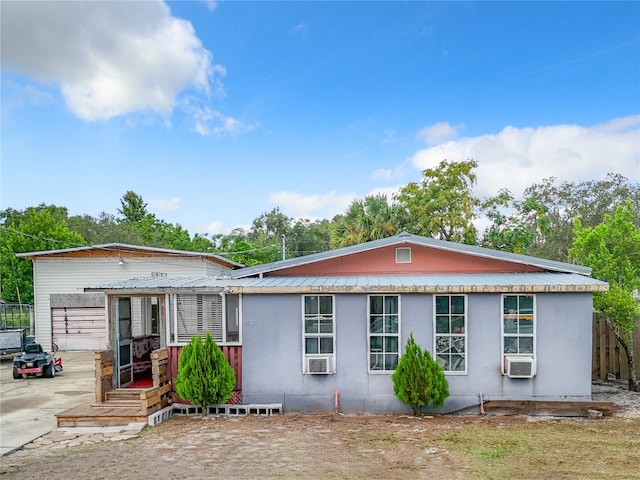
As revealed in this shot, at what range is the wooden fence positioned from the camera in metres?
10.7

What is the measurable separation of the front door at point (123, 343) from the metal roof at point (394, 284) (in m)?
0.60

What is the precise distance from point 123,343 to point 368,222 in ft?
45.1

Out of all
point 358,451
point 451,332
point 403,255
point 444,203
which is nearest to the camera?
point 358,451

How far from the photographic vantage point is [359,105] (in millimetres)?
18906

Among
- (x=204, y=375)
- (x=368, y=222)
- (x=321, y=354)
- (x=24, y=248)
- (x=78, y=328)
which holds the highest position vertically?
(x=368, y=222)

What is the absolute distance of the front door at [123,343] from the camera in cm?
939

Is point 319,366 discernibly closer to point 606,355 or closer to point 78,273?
point 606,355

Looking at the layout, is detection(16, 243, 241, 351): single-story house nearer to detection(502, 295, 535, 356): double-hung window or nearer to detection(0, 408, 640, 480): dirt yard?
detection(0, 408, 640, 480): dirt yard

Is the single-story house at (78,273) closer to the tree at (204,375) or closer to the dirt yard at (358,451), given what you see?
the tree at (204,375)

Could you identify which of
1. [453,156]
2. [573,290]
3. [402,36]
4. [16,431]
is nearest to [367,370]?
[573,290]

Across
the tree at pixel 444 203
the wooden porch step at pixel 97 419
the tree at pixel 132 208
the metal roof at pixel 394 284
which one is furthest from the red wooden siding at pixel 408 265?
the tree at pixel 132 208

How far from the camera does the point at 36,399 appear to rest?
10523 mm

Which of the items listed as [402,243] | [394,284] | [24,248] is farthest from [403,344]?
[24,248]

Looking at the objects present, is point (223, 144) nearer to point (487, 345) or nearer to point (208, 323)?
point (208, 323)
